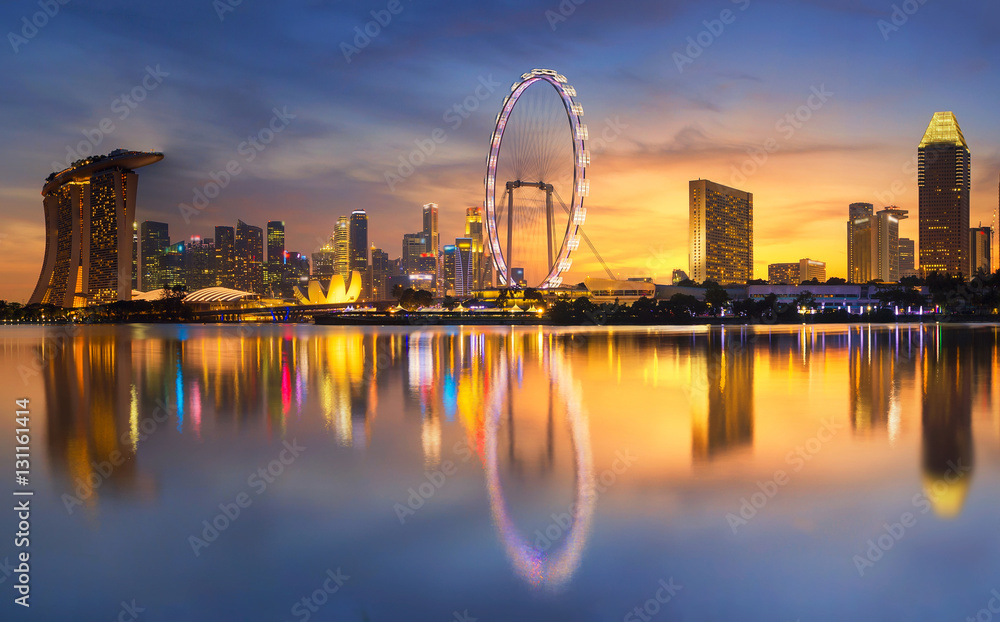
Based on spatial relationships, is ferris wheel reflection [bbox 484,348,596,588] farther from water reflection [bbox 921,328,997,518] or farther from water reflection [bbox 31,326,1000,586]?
water reflection [bbox 921,328,997,518]

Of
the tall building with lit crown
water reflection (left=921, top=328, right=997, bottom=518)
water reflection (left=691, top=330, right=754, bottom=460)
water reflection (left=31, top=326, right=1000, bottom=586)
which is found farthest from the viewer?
the tall building with lit crown

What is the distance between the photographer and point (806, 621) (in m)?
5.52

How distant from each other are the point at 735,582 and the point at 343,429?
349 inches

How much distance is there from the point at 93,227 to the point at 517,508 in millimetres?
187158

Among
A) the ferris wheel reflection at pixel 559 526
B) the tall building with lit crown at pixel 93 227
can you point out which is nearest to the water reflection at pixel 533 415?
the ferris wheel reflection at pixel 559 526

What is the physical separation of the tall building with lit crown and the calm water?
168 metres

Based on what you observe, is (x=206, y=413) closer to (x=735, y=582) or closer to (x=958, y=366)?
(x=735, y=582)

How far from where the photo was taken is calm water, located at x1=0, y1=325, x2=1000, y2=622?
5.93m

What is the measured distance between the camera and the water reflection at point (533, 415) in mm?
9422

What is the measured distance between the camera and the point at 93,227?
547 ft

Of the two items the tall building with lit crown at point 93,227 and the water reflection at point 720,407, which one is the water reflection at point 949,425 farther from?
the tall building with lit crown at point 93,227

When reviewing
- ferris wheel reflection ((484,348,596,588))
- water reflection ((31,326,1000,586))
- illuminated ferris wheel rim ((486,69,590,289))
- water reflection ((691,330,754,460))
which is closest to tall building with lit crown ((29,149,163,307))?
illuminated ferris wheel rim ((486,69,590,289))

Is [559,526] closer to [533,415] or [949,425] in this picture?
[533,415]

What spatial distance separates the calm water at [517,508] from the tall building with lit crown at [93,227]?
168 metres
